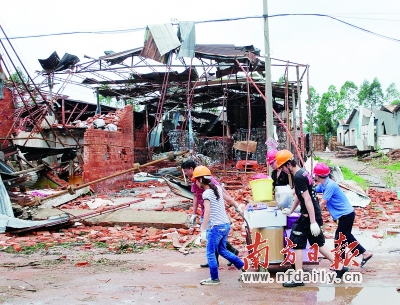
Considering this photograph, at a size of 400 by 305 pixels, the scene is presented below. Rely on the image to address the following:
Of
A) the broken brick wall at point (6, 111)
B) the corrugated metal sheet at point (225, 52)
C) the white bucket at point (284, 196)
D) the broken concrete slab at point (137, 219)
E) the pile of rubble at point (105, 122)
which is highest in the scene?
the corrugated metal sheet at point (225, 52)

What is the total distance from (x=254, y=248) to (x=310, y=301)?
96 cm

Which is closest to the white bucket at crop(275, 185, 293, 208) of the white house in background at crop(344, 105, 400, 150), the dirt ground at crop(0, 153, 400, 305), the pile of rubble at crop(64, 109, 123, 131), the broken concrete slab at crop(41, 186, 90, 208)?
the dirt ground at crop(0, 153, 400, 305)

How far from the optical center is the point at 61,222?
798 cm

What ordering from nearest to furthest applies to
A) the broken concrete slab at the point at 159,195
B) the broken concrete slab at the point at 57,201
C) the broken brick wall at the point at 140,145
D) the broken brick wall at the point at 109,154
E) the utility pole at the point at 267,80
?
the broken concrete slab at the point at 57,201, the utility pole at the point at 267,80, the broken concrete slab at the point at 159,195, the broken brick wall at the point at 109,154, the broken brick wall at the point at 140,145

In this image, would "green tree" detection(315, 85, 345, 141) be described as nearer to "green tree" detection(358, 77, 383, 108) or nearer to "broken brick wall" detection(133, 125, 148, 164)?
"green tree" detection(358, 77, 383, 108)

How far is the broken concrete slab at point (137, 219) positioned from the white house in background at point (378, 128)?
23.7 m

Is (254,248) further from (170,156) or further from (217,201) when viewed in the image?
(170,156)

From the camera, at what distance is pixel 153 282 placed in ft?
16.8

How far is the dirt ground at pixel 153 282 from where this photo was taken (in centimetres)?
443

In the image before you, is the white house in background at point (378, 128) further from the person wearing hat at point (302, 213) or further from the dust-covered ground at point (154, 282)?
the person wearing hat at point (302, 213)

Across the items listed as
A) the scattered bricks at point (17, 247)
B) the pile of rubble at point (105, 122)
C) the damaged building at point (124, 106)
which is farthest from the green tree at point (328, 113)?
the scattered bricks at point (17, 247)

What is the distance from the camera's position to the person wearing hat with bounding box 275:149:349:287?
4676 millimetres

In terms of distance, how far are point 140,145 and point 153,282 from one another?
17262mm

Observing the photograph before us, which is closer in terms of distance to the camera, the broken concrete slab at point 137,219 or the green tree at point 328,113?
the broken concrete slab at point 137,219
